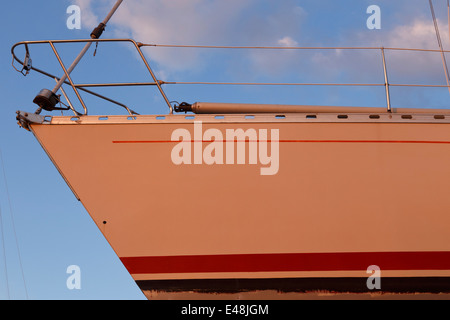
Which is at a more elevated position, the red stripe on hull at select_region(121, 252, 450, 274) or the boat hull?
the boat hull

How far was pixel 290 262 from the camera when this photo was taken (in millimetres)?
3668

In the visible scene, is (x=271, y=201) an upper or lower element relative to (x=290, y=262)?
upper

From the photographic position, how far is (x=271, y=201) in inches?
148

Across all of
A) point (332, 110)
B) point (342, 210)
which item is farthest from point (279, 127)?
point (342, 210)

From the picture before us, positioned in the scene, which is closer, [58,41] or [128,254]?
[128,254]

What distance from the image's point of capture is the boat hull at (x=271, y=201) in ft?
12.0

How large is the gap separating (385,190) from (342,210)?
0.43 meters

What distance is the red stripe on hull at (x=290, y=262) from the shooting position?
3.63 metres

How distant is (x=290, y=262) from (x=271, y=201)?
1.81ft

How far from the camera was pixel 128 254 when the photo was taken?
149 inches

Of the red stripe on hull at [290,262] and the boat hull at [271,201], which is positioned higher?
the boat hull at [271,201]

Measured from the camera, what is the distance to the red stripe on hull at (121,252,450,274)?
143 inches
